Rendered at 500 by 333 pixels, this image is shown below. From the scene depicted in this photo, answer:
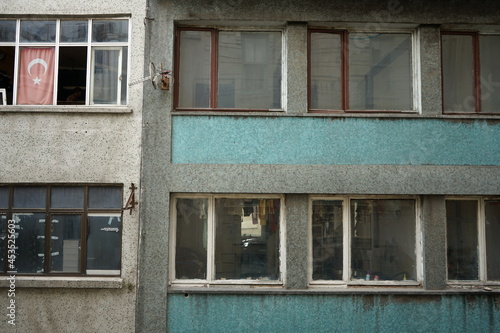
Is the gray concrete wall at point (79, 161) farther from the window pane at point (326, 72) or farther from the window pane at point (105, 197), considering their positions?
the window pane at point (326, 72)

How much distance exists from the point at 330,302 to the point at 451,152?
145 inches

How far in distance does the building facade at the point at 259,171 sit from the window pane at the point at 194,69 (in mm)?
30

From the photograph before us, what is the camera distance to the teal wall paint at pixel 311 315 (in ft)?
26.3

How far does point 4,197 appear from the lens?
8586 millimetres

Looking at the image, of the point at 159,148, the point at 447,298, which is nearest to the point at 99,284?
the point at 159,148

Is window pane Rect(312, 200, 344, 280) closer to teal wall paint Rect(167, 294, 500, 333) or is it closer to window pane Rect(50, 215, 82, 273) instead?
teal wall paint Rect(167, 294, 500, 333)

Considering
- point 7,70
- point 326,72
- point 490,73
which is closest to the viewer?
point 326,72

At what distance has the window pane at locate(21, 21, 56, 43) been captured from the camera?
8.90m

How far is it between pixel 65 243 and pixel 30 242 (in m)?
0.71

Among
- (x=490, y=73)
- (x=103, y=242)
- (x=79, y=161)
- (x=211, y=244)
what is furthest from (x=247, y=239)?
(x=490, y=73)

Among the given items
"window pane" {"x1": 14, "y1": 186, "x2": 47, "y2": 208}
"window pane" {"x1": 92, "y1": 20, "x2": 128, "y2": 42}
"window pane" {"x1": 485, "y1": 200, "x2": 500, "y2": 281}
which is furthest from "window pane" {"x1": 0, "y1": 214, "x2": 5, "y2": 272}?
"window pane" {"x1": 485, "y1": 200, "x2": 500, "y2": 281}

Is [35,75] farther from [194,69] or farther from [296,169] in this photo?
[296,169]

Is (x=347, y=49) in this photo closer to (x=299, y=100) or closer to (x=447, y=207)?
(x=299, y=100)

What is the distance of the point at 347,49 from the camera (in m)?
8.73
